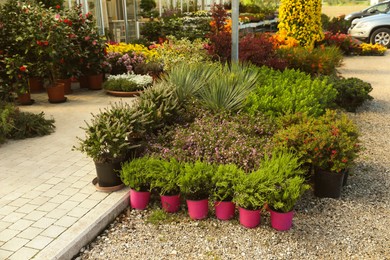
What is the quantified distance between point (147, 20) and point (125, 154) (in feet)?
36.6

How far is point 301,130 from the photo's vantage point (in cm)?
447

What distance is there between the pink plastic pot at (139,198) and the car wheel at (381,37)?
50.6ft

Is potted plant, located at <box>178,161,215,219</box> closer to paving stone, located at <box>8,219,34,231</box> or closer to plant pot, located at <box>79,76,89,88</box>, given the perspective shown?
paving stone, located at <box>8,219,34,231</box>

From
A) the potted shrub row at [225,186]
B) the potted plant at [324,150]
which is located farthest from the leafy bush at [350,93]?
the potted shrub row at [225,186]

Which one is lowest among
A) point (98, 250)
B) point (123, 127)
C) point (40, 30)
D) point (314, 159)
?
point (98, 250)

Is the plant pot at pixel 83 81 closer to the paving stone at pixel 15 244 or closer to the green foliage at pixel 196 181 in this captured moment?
the green foliage at pixel 196 181

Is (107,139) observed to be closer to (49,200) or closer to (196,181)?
(49,200)

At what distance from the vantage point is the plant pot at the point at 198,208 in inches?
152

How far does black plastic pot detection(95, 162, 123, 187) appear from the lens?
4.19 m

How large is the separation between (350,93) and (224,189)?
4629 millimetres

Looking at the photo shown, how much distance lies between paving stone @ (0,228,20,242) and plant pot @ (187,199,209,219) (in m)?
1.51

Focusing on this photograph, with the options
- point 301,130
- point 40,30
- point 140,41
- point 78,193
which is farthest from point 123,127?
point 140,41

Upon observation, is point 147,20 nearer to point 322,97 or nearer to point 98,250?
point 322,97

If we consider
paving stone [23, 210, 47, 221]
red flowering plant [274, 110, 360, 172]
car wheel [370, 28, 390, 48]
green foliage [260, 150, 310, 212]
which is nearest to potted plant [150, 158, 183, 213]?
green foliage [260, 150, 310, 212]
